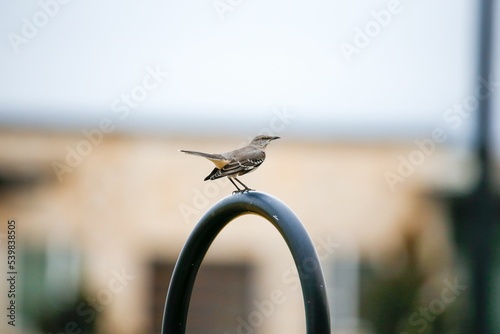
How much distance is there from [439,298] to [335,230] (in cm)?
282

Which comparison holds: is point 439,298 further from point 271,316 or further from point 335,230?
point 271,316

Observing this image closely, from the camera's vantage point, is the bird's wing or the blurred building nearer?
the bird's wing

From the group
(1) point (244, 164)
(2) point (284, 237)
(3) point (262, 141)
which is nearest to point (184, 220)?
(3) point (262, 141)

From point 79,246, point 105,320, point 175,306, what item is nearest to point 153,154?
point 79,246

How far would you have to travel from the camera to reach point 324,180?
10.3 meters

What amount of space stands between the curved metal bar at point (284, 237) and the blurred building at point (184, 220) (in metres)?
6.35

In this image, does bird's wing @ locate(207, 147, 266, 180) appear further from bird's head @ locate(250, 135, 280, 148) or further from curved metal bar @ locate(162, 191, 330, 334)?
curved metal bar @ locate(162, 191, 330, 334)

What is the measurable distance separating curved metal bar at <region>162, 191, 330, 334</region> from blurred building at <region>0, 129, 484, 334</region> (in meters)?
6.35

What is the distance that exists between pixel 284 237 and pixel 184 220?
27.1 feet

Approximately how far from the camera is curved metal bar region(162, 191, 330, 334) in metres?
1.98

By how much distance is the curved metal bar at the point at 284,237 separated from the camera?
6.49 feet

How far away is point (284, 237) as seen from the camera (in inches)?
84.4

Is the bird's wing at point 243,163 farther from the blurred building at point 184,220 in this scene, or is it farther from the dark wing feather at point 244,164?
the blurred building at point 184,220

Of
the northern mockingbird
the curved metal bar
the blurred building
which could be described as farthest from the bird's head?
the blurred building
